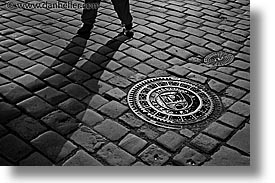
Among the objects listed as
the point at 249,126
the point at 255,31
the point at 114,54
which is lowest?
the point at 249,126

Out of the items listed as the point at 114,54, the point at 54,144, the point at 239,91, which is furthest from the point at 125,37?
the point at 54,144

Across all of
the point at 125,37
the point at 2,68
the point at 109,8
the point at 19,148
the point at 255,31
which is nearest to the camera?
the point at 19,148

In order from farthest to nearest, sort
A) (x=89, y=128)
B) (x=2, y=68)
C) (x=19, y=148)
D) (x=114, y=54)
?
1. (x=114, y=54)
2. (x=2, y=68)
3. (x=89, y=128)
4. (x=19, y=148)

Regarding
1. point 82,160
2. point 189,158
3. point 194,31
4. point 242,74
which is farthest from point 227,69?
point 82,160

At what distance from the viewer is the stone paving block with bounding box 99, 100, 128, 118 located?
4.16 meters

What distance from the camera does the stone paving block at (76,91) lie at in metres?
4.47

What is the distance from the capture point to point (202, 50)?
555cm

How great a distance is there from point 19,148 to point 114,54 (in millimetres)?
2286

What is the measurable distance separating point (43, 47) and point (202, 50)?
252cm

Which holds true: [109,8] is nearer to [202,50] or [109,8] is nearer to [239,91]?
[202,50]

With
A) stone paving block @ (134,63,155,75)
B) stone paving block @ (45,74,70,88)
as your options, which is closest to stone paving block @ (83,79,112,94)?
stone paving block @ (45,74,70,88)

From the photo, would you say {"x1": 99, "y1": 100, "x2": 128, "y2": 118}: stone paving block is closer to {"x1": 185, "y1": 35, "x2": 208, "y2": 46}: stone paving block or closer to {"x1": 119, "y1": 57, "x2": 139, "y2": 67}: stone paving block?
{"x1": 119, "y1": 57, "x2": 139, "y2": 67}: stone paving block

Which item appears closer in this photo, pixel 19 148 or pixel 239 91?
pixel 19 148

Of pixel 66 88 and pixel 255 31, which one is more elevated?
pixel 255 31
